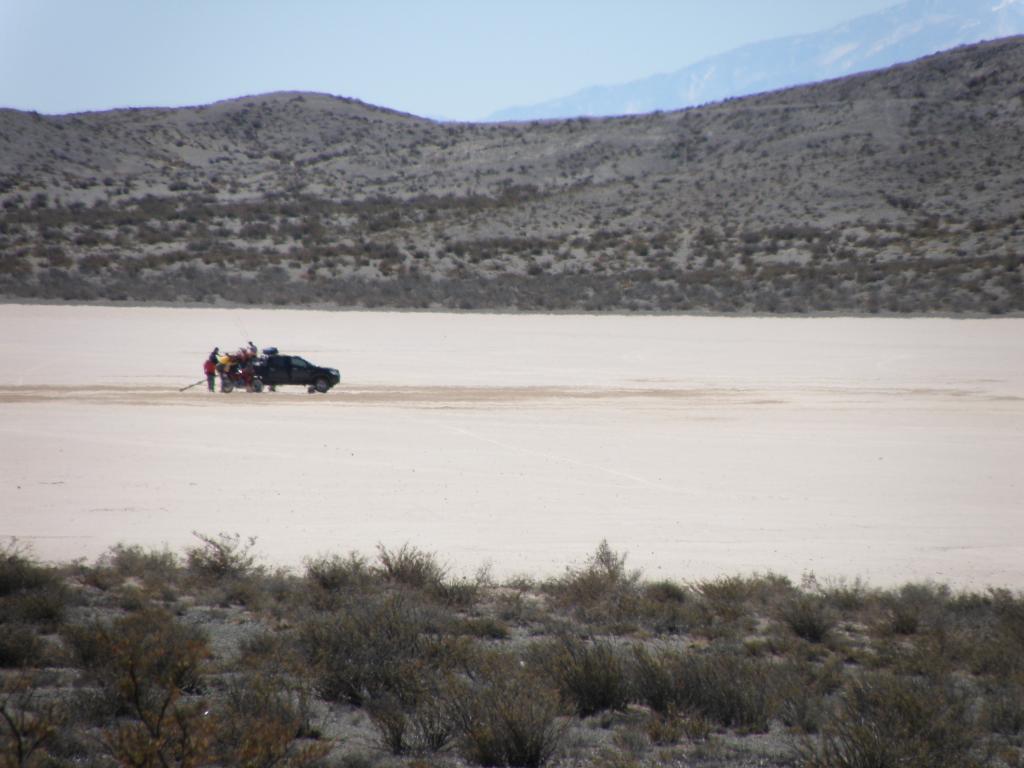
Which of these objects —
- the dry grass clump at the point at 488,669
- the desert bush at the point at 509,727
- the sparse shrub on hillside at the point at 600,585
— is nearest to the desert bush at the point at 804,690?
the dry grass clump at the point at 488,669

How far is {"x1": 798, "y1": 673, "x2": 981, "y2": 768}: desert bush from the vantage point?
6785 millimetres

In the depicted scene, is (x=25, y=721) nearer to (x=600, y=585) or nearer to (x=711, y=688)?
(x=711, y=688)

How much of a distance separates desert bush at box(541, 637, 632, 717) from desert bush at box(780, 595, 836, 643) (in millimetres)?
2500

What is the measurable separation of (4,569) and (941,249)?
61.0 metres

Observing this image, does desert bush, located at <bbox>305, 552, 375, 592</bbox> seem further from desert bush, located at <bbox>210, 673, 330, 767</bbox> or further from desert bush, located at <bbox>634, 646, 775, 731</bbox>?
desert bush, located at <bbox>634, 646, 775, 731</bbox>

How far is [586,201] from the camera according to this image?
84438 millimetres

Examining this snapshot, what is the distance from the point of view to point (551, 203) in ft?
276

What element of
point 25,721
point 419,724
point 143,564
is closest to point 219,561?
point 143,564

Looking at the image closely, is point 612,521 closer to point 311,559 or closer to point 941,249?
point 311,559

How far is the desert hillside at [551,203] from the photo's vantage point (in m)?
59.8

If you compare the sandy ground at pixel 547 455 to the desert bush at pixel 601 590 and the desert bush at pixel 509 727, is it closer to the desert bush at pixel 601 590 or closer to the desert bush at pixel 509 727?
the desert bush at pixel 601 590

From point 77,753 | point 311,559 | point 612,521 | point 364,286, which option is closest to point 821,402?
point 612,521

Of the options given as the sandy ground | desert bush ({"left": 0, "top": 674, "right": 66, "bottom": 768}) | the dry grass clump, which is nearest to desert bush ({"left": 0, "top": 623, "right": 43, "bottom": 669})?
the dry grass clump

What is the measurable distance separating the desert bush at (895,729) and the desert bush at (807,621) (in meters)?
2.03
